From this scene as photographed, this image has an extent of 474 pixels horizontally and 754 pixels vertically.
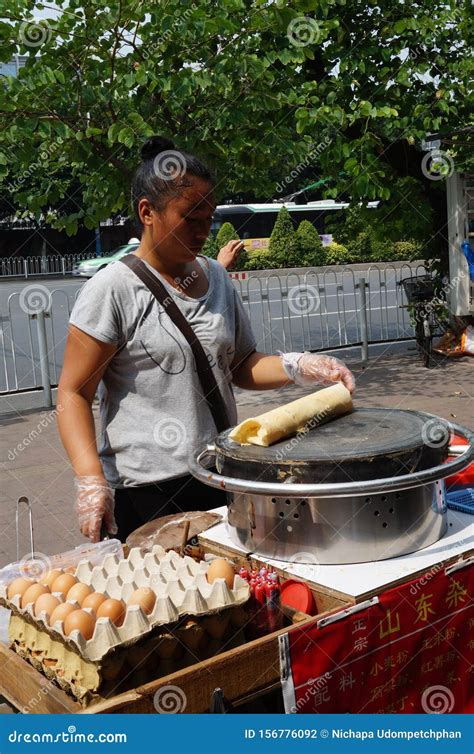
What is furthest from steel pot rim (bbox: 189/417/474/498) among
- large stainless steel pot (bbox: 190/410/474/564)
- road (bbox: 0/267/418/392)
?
road (bbox: 0/267/418/392)

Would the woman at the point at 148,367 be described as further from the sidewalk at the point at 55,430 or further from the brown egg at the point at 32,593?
the sidewalk at the point at 55,430

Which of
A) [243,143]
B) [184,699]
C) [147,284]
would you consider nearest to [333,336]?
[243,143]

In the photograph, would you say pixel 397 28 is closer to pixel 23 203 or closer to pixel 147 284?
pixel 23 203

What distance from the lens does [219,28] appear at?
20.4 feet

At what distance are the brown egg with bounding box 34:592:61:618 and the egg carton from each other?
0.02m

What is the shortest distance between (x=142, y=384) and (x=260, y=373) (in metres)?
0.58

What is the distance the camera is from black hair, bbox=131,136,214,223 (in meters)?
2.62

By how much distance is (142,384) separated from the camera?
8.79 ft

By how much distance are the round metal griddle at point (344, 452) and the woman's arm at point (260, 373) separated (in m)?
0.51
